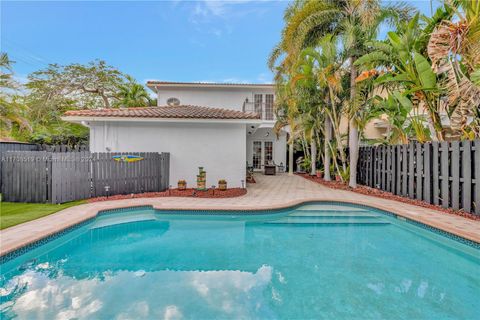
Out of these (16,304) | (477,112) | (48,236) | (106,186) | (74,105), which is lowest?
(16,304)

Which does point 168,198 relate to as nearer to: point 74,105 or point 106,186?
point 106,186

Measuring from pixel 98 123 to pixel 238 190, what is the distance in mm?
7775

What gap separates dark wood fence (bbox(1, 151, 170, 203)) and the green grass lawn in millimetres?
360

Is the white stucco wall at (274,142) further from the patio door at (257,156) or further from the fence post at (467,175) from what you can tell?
the fence post at (467,175)

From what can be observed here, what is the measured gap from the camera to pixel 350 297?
438 centimetres

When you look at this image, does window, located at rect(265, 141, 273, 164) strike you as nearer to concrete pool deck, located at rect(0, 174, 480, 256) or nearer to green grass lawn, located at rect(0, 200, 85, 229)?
concrete pool deck, located at rect(0, 174, 480, 256)

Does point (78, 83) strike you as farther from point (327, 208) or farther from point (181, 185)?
point (327, 208)

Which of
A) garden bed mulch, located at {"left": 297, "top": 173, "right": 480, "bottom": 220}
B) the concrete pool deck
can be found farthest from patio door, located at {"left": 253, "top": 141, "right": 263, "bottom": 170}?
the concrete pool deck

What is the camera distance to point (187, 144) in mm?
13164

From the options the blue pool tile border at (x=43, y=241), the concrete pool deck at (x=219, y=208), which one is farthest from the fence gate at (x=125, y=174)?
the blue pool tile border at (x=43, y=241)

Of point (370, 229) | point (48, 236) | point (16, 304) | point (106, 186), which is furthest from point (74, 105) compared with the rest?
point (370, 229)

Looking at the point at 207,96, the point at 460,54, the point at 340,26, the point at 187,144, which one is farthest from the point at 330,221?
the point at 207,96

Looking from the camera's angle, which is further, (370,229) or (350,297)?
(370,229)

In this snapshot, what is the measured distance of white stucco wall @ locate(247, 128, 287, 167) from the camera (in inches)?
992
